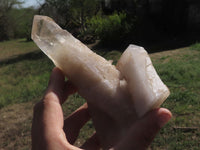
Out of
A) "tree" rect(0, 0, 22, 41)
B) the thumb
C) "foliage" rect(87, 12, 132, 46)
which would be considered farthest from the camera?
"tree" rect(0, 0, 22, 41)

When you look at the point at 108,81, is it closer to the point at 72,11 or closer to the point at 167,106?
the point at 167,106

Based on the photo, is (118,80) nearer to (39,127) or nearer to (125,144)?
(125,144)

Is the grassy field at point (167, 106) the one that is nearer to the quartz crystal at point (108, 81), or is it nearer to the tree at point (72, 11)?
the quartz crystal at point (108, 81)

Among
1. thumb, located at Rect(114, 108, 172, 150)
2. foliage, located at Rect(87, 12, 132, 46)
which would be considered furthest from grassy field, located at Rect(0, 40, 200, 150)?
foliage, located at Rect(87, 12, 132, 46)

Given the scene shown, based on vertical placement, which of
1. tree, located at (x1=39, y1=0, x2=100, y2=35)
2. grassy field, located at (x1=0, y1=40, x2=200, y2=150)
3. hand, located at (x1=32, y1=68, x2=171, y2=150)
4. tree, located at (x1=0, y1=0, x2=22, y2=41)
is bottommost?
tree, located at (x1=0, y1=0, x2=22, y2=41)

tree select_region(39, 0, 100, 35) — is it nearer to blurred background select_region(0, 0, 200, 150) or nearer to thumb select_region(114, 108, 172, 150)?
blurred background select_region(0, 0, 200, 150)

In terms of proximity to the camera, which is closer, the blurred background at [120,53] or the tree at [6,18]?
the blurred background at [120,53]

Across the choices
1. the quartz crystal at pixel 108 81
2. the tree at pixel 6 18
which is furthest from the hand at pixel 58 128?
the tree at pixel 6 18
